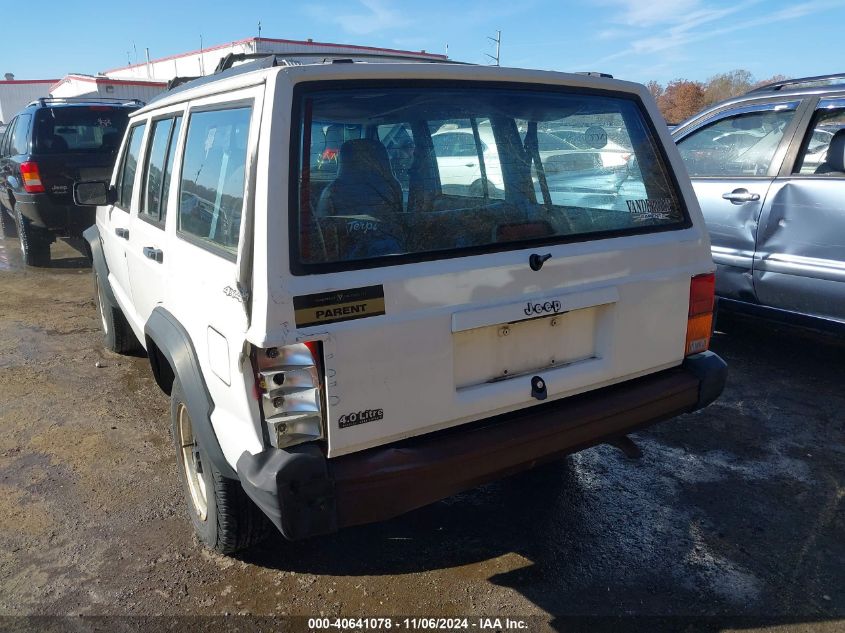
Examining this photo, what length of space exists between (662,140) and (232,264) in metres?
1.89

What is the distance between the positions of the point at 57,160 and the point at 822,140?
26.6ft

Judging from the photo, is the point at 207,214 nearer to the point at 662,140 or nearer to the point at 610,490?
the point at 662,140

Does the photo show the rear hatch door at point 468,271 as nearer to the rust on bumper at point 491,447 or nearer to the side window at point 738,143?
the rust on bumper at point 491,447

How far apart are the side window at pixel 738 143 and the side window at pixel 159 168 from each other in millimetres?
3889

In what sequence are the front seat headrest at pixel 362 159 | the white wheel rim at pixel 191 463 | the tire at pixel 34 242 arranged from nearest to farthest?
1. the front seat headrest at pixel 362 159
2. the white wheel rim at pixel 191 463
3. the tire at pixel 34 242

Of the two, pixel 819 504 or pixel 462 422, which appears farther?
pixel 819 504

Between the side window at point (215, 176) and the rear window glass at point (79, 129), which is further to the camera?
the rear window glass at point (79, 129)

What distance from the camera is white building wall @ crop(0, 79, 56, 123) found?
1427 inches

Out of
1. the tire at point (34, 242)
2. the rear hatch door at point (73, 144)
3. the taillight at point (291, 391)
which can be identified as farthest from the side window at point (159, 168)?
the tire at point (34, 242)

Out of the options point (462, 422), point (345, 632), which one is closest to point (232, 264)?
point (462, 422)

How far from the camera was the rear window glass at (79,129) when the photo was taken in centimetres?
812

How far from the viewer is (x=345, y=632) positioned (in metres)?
2.38

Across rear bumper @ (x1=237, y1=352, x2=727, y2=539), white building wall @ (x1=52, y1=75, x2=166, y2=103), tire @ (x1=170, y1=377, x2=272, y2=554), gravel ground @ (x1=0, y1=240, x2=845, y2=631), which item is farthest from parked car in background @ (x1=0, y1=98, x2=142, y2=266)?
white building wall @ (x1=52, y1=75, x2=166, y2=103)

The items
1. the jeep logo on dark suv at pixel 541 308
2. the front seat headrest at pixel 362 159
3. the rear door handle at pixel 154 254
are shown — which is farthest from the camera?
the rear door handle at pixel 154 254
